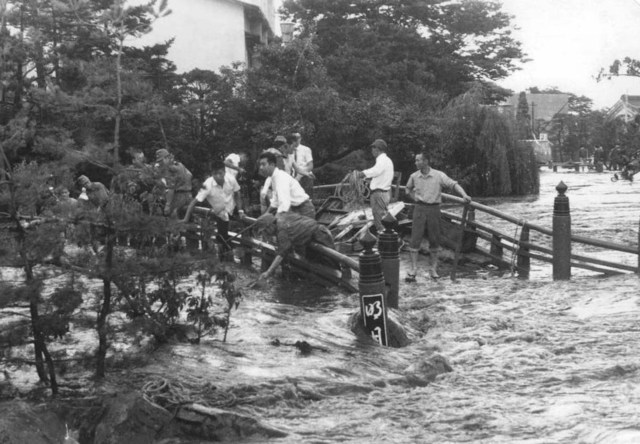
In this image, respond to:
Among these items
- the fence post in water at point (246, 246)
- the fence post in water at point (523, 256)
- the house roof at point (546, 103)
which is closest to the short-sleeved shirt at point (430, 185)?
the fence post in water at point (523, 256)

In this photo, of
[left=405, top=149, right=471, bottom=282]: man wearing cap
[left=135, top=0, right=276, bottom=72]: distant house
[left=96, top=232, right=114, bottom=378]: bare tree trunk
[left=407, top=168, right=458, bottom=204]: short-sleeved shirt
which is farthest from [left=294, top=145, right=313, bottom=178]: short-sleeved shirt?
[left=135, top=0, right=276, bottom=72]: distant house

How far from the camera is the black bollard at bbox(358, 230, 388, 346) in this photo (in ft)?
29.1

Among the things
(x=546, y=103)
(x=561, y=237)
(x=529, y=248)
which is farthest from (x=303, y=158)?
(x=546, y=103)

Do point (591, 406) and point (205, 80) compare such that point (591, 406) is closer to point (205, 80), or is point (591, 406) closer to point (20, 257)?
point (20, 257)

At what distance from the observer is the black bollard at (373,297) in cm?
888

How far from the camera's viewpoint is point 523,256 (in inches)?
570

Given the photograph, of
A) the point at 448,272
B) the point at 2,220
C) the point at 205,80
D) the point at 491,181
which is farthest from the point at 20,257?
the point at 491,181

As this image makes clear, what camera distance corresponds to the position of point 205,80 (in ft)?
98.9

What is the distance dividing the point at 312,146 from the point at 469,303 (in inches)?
796

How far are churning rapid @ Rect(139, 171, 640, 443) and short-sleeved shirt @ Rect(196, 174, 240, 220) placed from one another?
8.34 feet

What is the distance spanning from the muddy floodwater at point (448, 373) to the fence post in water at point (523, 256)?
1.91m

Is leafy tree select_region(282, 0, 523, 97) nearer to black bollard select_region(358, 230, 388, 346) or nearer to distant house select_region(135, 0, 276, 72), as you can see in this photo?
distant house select_region(135, 0, 276, 72)

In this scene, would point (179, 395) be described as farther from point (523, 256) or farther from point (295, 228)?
point (523, 256)

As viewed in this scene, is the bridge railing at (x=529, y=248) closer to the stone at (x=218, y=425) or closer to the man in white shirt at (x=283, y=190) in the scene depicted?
the man in white shirt at (x=283, y=190)
